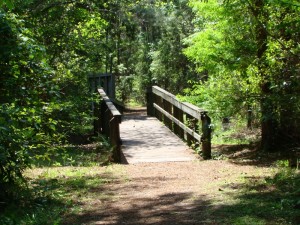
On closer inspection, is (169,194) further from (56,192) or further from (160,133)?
(160,133)

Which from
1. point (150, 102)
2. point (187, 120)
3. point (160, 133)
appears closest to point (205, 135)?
point (187, 120)

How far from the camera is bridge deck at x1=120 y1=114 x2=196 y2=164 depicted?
10.1 m

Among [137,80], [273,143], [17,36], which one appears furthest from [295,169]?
[137,80]

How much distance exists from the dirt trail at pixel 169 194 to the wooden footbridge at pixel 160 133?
887mm

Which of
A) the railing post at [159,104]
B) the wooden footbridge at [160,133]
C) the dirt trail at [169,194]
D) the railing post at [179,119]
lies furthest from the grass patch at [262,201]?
the railing post at [159,104]

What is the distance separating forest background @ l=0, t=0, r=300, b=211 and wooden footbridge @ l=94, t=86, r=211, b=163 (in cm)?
51

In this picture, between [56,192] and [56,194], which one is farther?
[56,192]

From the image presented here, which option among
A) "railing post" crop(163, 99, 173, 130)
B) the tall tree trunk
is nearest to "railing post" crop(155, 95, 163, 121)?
"railing post" crop(163, 99, 173, 130)

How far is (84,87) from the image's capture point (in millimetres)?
13703

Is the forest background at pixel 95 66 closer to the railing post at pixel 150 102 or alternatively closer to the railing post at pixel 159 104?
the railing post at pixel 159 104

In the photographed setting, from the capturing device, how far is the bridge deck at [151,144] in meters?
10.1

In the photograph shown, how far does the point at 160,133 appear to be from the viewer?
13.4 metres

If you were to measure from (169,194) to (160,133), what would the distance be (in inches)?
270

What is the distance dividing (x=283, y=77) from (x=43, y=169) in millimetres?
4757
